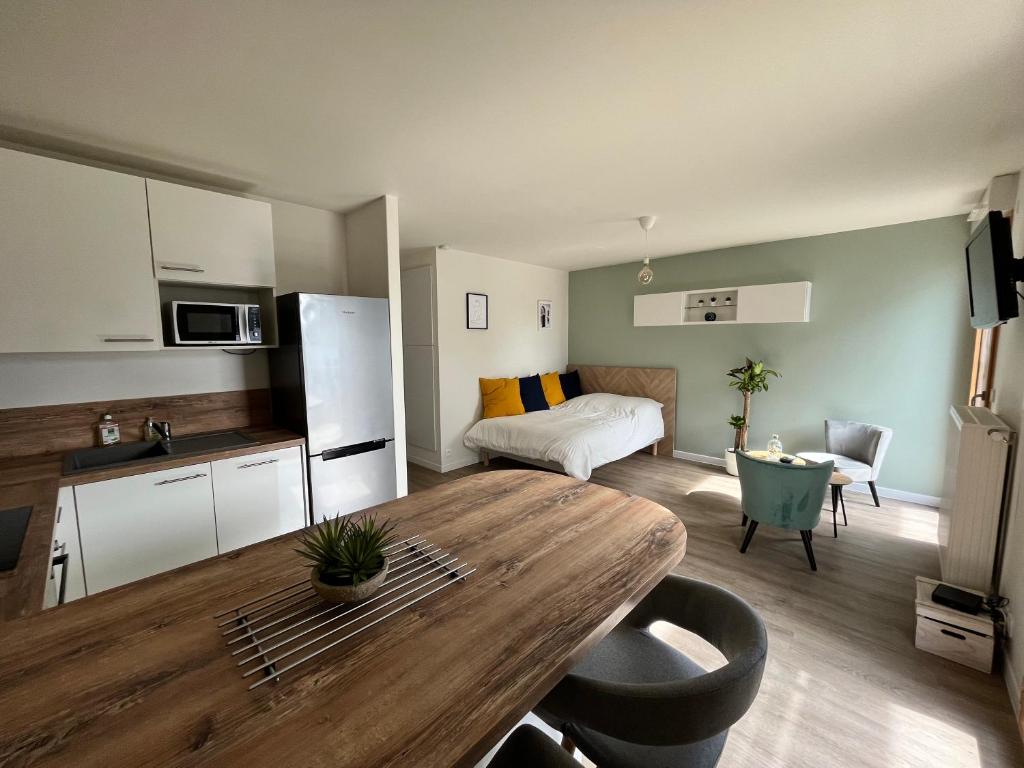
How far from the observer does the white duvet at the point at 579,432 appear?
3793 millimetres

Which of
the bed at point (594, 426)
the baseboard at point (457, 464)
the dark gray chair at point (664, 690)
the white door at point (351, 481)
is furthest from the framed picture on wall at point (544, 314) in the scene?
the dark gray chair at point (664, 690)

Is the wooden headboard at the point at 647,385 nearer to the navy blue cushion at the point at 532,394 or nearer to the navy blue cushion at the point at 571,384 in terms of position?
the navy blue cushion at the point at 571,384

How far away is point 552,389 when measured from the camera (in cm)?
550

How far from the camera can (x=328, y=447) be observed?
8.71 ft

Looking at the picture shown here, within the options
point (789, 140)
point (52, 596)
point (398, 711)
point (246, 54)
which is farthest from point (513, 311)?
point (398, 711)

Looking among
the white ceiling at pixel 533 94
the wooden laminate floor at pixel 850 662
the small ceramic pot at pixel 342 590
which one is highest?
the white ceiling at pixel 533 94

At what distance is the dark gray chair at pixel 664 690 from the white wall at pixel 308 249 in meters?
2.96

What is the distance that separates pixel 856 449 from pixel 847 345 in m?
0.98

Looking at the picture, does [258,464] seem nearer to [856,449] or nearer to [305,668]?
[305,668]

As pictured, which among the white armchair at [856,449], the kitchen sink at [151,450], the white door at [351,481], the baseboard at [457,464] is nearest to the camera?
the kitchen sink at [151,450]

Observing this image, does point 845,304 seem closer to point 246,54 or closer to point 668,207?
point 668,207

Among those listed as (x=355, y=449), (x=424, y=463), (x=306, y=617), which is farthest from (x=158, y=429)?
(x=424, y=463)

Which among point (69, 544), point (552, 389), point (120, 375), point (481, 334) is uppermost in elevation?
point (481, 334)

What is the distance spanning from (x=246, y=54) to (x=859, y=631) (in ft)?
11.9
